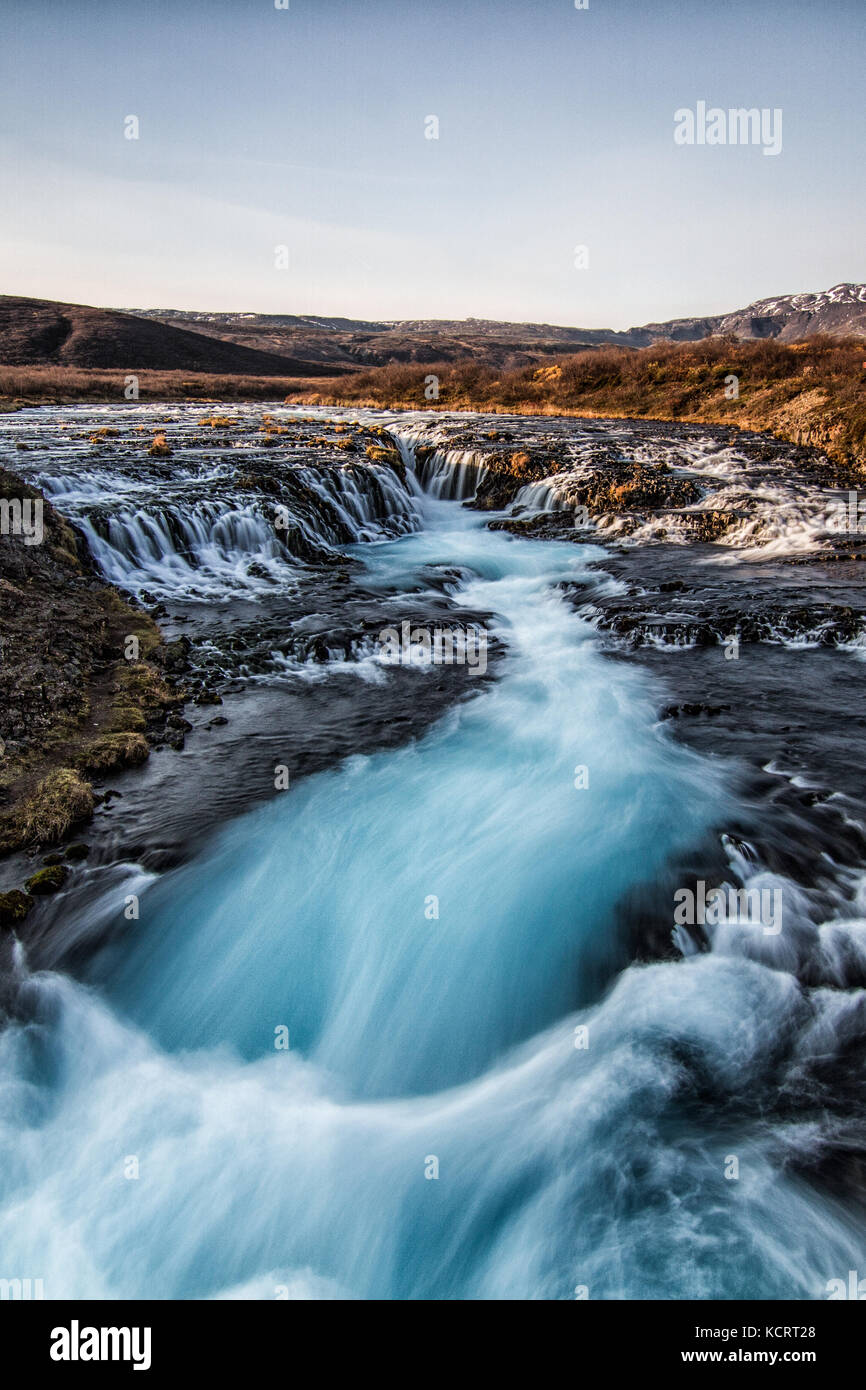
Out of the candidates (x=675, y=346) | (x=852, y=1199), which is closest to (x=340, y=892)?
(x=852, y=1199)

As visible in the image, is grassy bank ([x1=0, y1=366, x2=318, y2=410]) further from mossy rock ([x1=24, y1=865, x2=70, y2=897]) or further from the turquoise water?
the turquoise water

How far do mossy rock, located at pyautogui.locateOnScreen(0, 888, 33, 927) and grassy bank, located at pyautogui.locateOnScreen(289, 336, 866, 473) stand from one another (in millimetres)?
27347

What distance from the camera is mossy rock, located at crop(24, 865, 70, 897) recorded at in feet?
21.3

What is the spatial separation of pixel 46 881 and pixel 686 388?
42424mm

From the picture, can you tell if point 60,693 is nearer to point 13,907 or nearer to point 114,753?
point 114,753

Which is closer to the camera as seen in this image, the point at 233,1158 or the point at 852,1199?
the point at 852,1199

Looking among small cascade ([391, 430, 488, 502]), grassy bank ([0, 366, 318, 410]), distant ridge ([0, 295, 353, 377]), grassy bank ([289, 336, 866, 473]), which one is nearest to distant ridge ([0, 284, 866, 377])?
distant ridge ([0, 295, 353, 377])

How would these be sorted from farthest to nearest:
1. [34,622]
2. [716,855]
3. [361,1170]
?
[34,622] < [716,855] < [361,1170]

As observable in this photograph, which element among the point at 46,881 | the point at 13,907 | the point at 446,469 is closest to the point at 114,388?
the point at 446,469

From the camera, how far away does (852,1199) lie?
4.37 meters

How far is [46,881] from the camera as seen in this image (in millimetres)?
6523

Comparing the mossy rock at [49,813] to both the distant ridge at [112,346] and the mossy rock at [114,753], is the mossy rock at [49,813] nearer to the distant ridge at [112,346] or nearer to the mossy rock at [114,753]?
the mossy rock at [114,753]

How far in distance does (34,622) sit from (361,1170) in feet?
30.4

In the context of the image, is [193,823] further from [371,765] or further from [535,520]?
[535,520]
